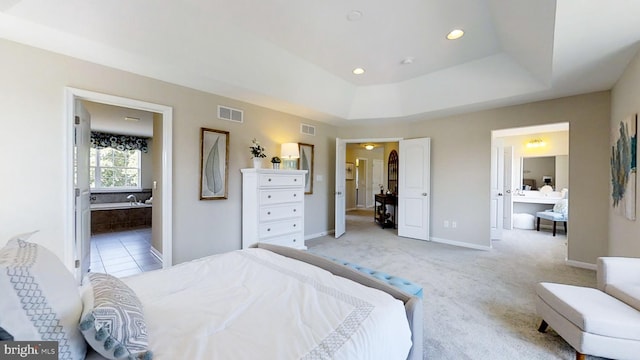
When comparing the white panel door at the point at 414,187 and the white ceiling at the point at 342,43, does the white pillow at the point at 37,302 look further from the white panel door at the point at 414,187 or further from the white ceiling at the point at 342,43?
the white panel door at the point at 414,187

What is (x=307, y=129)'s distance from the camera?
17.2 ft

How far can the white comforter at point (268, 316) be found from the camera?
97 centimetres

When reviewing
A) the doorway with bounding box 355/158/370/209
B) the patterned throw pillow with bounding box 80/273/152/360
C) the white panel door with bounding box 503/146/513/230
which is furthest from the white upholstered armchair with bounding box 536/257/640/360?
the doorway with bounding box 355/158/370/209

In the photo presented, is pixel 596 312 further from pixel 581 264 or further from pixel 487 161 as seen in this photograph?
pixel 487 161

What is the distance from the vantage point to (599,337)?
5.40ft

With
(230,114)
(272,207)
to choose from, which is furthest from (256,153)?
(272,207)

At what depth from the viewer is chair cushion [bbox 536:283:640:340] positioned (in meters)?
1.62

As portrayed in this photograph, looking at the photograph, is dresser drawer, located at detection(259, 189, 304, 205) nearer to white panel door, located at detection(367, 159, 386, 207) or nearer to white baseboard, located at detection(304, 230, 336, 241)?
white baseboard, located at detection(304, 230, 336, 241)

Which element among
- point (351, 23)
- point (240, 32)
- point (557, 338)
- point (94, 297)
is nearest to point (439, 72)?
point (351, 23)

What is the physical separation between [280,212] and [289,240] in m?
0.50

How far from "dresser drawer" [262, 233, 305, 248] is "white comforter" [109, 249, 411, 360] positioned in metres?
2.34

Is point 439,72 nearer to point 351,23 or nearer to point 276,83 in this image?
point 351,23

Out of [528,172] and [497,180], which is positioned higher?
[528,172]

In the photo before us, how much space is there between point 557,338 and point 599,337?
18.9 inches
